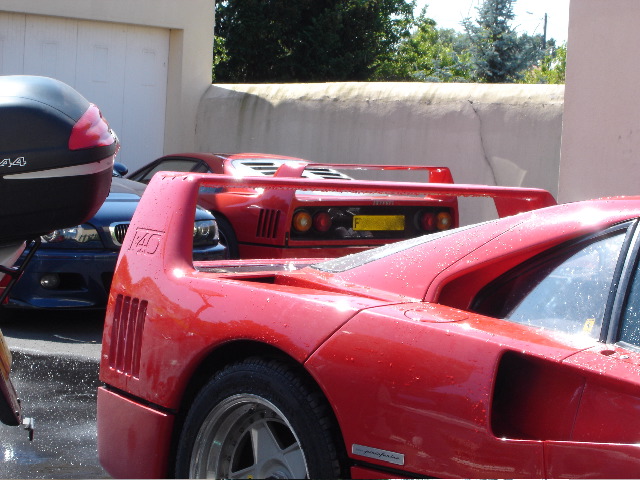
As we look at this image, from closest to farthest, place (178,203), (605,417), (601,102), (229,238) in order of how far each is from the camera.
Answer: (605,417) < (178,203) < (229,238) < (601,102)

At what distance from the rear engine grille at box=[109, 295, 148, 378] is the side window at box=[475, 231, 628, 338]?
1090mm

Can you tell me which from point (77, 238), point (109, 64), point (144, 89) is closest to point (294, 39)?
point (144, 89)

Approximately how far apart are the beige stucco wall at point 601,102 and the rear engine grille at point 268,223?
112 inches

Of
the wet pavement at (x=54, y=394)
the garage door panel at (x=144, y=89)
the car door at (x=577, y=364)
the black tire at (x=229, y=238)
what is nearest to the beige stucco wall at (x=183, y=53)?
the garage door panel at (x=144, y=89)

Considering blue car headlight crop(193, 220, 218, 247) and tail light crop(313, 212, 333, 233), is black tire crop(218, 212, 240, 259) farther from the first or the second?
tail light crop(313, 212, 333, 233)

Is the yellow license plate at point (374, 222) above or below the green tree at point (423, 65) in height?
below

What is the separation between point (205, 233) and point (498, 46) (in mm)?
20308

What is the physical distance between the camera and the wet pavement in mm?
4051

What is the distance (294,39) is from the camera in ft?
74.2

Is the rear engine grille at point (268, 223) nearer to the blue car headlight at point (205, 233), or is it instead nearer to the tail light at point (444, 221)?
the blue car headlight at point (205, 233)

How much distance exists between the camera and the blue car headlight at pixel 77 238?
21.6 feet

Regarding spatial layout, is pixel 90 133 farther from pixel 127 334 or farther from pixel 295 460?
pixel 295 460

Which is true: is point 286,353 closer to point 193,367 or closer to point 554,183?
point 193,367

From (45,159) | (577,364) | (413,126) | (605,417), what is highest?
(413,126)
